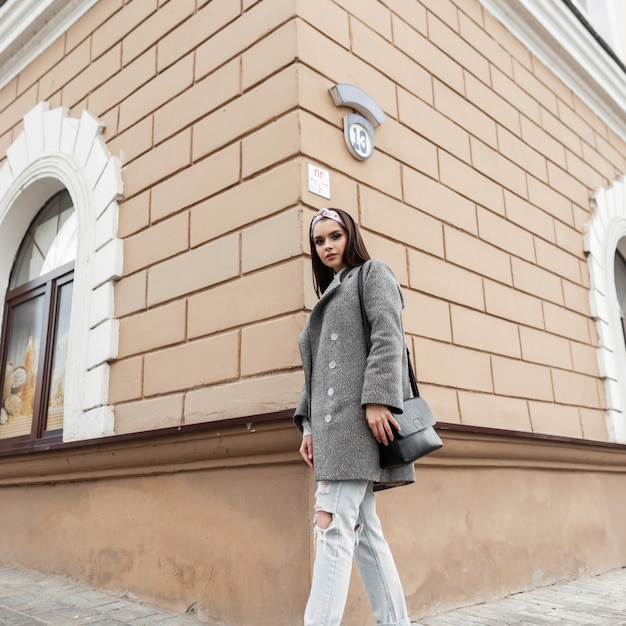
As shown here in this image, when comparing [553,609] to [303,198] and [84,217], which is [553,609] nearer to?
[303,198]

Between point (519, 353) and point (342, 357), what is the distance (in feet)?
8.80

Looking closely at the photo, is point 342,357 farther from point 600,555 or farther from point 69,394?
point 600,555

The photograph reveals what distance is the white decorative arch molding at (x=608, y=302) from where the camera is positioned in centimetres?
566

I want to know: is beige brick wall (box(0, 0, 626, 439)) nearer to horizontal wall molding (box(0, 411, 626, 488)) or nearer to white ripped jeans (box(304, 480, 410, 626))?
horizontal wall molding (box(0, 411, 626, 488))

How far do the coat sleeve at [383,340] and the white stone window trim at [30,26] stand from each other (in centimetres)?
435

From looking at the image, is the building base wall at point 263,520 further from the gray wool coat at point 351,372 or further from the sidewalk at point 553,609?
the gray wool coat at point 351,372

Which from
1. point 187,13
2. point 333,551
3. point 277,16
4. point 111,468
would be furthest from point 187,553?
point 187,13

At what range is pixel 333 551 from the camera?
2211 mm

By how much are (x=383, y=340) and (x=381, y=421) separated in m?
0.29

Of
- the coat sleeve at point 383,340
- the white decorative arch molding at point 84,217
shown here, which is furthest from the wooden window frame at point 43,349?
the coat sleeve at point 383,340

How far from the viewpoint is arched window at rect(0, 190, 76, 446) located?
5.20 metres

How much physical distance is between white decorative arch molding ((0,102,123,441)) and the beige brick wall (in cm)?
12

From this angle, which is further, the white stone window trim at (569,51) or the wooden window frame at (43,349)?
the white stone window trim at (569,51)

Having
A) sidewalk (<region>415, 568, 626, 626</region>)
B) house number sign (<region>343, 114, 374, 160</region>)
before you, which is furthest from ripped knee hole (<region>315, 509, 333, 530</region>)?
house number sign (<region>343, 114, 374, 160</region>)
